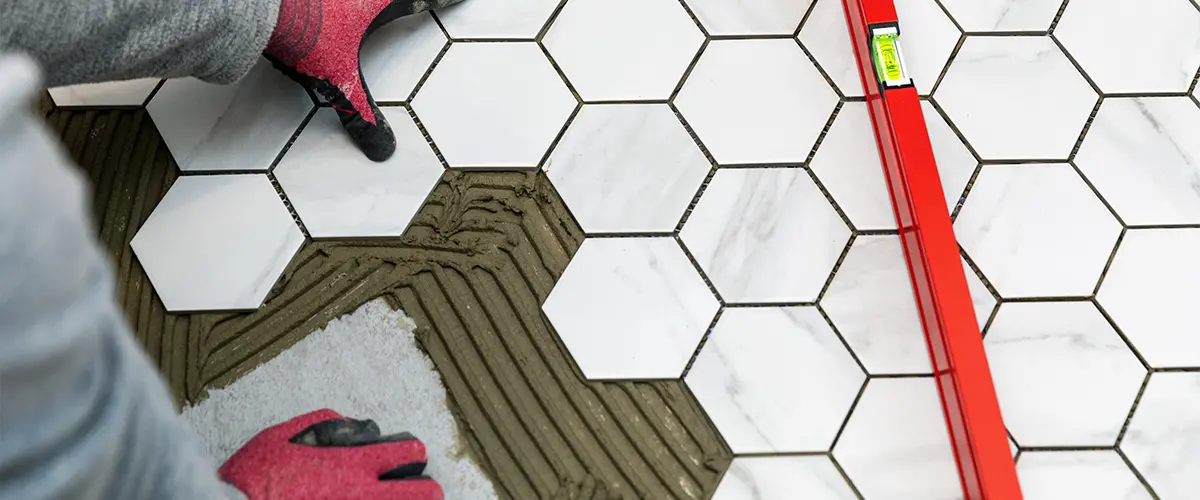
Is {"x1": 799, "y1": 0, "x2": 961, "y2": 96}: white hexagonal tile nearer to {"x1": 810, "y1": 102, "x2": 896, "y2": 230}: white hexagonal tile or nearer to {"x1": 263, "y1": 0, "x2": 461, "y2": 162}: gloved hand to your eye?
{"x1": 810, "y1": 102, "x2": 896, "y2": 230}: white hexagonal tile

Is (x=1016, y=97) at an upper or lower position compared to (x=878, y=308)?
upper

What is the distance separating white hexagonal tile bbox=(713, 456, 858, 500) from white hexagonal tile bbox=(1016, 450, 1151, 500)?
0.18m

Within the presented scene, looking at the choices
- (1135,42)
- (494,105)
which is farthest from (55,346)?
(1135,42)

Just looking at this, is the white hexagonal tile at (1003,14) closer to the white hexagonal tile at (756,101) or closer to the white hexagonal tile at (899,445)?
the white hexagonal tile at (756,101)

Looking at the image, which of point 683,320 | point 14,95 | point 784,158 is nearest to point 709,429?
point 683,320

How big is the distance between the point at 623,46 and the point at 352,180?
345mm

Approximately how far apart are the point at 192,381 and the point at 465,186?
1.11 feet

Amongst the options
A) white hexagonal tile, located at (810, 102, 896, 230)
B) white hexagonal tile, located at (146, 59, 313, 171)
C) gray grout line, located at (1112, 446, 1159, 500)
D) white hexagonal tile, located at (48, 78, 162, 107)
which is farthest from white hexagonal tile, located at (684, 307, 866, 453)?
white hexagonal tile, located at (48, 78, 162, 107)

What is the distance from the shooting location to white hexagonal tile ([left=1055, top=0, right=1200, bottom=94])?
3.14 feet

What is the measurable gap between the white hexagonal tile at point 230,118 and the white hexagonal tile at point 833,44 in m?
0.59

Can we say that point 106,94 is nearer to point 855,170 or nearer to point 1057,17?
point 855,170

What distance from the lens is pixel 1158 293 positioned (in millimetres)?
885

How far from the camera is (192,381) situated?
0.81 metres

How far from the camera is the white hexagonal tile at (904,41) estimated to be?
0.94 metres
